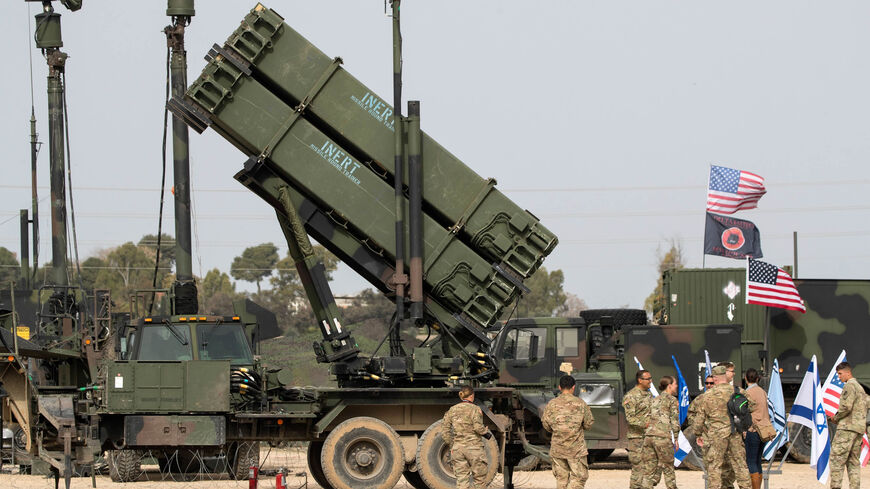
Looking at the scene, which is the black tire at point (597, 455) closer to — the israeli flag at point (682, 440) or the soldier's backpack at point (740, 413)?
the israeli flag at point (682, 440)

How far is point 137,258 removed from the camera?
256 feet

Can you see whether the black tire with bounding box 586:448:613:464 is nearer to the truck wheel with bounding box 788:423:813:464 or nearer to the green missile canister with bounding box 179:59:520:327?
the truck wheel with bounding box 788:423:813:464

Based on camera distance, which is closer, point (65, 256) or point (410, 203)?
point (410, 203)

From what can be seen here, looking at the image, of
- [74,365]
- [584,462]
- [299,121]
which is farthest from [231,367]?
[74,365]

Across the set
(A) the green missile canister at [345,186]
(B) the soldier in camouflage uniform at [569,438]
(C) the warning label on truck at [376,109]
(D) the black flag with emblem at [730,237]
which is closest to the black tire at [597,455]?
(D) the black flag with emblem at [730,237]

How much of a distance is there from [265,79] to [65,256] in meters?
11.3

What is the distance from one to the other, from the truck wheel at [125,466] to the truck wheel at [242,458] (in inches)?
47.9

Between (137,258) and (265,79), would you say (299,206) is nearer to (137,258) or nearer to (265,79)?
(265,79)

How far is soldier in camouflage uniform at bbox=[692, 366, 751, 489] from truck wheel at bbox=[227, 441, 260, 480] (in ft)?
20.0

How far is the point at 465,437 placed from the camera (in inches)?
517

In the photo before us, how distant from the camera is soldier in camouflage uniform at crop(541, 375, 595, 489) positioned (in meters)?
13.0

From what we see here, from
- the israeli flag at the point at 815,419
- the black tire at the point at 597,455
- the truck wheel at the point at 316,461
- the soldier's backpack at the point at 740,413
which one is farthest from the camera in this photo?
the black tire at the point at 597,455

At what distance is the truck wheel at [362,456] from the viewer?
14734 mm

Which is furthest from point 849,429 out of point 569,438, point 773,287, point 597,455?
point 773,287
